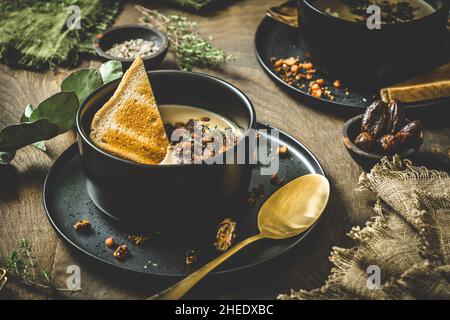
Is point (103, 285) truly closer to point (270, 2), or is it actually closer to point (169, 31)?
point (169, 31)

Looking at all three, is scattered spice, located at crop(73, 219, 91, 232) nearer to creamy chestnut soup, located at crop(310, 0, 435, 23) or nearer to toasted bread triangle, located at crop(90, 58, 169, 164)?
toasted bread triangle, located at crop(90, 58, 169, 164)

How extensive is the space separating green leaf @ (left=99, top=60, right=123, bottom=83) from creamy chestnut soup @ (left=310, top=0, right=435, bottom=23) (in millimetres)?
493

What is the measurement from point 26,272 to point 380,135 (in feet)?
2.03

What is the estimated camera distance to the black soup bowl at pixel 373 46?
3.89 ft

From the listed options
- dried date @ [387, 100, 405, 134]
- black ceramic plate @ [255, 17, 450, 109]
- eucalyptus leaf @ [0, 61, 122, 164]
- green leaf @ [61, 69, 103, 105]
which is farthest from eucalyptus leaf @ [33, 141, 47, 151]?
dried date @ [387, 100, 405, 134]

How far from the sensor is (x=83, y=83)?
1.10 m

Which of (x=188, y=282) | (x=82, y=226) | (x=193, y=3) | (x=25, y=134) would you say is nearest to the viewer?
(x=188, y=282)

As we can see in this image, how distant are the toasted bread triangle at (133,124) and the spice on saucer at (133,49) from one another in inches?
13.6

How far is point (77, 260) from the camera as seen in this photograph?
894 millimetres

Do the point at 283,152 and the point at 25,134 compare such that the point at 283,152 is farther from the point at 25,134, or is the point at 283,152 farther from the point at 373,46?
the point at 25,134

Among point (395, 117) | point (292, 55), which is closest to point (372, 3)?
point (292, 55)

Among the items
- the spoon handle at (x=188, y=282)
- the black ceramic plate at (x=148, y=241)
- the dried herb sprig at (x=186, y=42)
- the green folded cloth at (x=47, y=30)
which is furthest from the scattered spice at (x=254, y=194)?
the green folded cloth at (x=47, y=30)

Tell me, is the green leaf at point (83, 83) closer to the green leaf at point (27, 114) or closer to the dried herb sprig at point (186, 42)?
the green leaf at point (27, 114)

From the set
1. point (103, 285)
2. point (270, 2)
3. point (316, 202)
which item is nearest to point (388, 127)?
point (316, 202)
